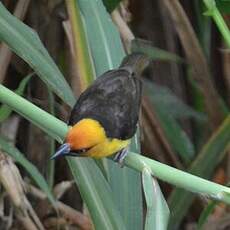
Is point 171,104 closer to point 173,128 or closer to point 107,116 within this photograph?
point 173,128

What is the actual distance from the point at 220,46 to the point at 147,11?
0.23 metres

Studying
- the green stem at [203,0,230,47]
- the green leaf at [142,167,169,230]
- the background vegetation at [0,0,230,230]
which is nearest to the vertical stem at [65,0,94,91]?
the background vegetation at [0,0,230,230]

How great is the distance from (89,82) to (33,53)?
230 mm

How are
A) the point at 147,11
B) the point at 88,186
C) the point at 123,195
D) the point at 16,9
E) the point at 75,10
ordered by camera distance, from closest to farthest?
the point at 88,186, the point at 123,195, the point at 75,10, the point at 16,9, the point at 147,11

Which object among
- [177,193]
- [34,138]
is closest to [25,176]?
[34,138]

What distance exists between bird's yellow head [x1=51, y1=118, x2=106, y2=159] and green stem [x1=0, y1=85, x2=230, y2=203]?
26 millimetres

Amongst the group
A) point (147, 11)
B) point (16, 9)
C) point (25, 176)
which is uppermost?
point (16, 9)

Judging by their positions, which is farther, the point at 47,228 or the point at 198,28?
the point at 198,28

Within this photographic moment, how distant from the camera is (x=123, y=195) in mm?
1368

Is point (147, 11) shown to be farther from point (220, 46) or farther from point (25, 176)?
point (25, 176)

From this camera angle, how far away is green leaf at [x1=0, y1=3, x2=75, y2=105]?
4.15 feet

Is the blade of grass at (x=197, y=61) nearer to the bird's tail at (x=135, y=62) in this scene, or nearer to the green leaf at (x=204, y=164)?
the green leaf at (x=204, y=164)

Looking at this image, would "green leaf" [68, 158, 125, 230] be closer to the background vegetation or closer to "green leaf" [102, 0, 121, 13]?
the background vegetation

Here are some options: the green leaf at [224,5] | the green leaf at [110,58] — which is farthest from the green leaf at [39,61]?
the green leaf at [224,5]
